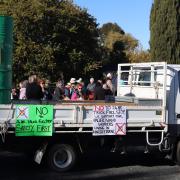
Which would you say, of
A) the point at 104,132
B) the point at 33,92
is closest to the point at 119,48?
the point at 33,92

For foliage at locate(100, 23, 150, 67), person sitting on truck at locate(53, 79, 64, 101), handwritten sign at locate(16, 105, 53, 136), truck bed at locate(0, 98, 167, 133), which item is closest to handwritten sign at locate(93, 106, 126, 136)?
truck bed at locate(0, 98, 167, 133)

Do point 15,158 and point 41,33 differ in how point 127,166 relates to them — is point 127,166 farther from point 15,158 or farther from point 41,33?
point 41,33

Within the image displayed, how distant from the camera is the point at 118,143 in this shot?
11375 millimetres

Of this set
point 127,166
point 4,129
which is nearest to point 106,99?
point 127,166

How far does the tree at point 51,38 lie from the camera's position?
42.3 meters

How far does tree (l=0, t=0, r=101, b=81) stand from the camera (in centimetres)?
4231

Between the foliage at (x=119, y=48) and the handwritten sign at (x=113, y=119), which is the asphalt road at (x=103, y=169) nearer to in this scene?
the handwritten sign at (x=113, y=119)

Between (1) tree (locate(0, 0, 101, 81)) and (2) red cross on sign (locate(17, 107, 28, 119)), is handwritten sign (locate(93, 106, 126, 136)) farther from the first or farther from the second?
(1) tree (locate(0, 0, 101, 81))

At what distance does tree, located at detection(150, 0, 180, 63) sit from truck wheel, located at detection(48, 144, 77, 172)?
1736 cm

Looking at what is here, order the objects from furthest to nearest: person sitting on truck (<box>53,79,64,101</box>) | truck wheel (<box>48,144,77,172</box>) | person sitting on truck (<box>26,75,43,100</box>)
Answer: person sitting on truck (<box>53,79,64,101</box>) < person sitting on truck (<box>26,75,43,100</box>) < truck wheel (<box>48,144,77,172</box>)

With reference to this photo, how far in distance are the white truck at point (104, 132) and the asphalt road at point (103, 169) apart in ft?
1.21

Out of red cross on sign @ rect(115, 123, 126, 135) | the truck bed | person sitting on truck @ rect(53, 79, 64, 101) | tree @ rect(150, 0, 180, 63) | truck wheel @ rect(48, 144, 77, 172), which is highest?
tree @ rect(150, 0, 180, 63)

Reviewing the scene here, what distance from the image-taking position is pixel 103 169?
1162 centimetres

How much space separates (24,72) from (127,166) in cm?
3076
